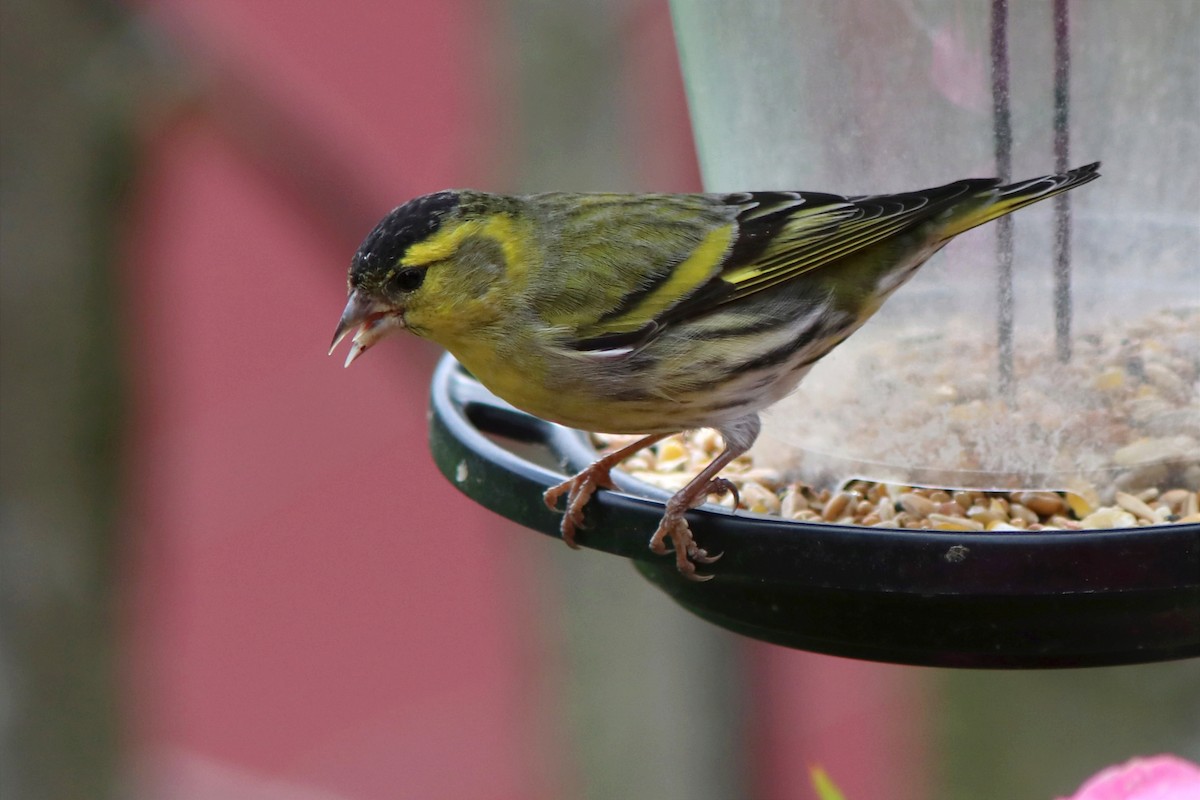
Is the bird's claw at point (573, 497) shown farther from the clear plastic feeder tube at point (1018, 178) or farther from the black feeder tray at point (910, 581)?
the clear plastic feeder tube at point (1018, 178)

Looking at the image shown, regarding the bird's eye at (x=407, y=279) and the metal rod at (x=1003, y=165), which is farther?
the bird's eye at (x=407, y=279)

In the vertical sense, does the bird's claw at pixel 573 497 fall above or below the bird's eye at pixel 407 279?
below

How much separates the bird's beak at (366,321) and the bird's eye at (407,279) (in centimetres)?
5

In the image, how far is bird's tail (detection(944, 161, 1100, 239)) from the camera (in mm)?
2613

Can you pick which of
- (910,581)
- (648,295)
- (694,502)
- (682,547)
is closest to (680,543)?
(682,547)

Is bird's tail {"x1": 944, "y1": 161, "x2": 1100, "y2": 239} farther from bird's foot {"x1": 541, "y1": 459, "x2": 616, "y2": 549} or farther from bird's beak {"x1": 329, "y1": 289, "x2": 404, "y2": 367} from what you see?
bird's beak {"x1": 329, "y1": 289, "x2": 404, "y2": 367}

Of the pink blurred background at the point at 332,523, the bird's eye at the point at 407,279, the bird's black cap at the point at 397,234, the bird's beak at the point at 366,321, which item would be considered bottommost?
the pink blurred background at the point at 332,523

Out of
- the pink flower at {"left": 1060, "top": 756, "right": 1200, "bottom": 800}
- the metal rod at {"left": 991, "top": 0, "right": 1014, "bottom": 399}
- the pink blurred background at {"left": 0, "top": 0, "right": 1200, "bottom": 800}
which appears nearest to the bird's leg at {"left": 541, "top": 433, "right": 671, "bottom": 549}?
the metal rod at {"left": 991, "top": 0, "right": 1014, "bottom": 399}

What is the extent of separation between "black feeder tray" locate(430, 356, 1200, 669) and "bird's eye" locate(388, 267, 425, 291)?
1.25 feet

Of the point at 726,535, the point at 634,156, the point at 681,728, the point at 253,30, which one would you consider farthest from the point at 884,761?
the point at 726,535

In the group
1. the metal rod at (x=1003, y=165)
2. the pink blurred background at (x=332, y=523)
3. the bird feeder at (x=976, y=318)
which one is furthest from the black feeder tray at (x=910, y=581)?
the pink blurred background at (x=332, y=523)

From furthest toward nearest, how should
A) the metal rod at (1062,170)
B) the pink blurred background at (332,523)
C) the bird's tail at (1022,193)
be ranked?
the pink blurred background at (332,523) → the metal rod at (1062,170) → the bird's tail at (1022,193)

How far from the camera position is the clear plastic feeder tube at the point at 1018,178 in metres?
2.76

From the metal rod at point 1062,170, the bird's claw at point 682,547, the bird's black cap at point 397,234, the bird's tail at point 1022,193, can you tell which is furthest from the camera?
the bird's black cap at point 397,234
